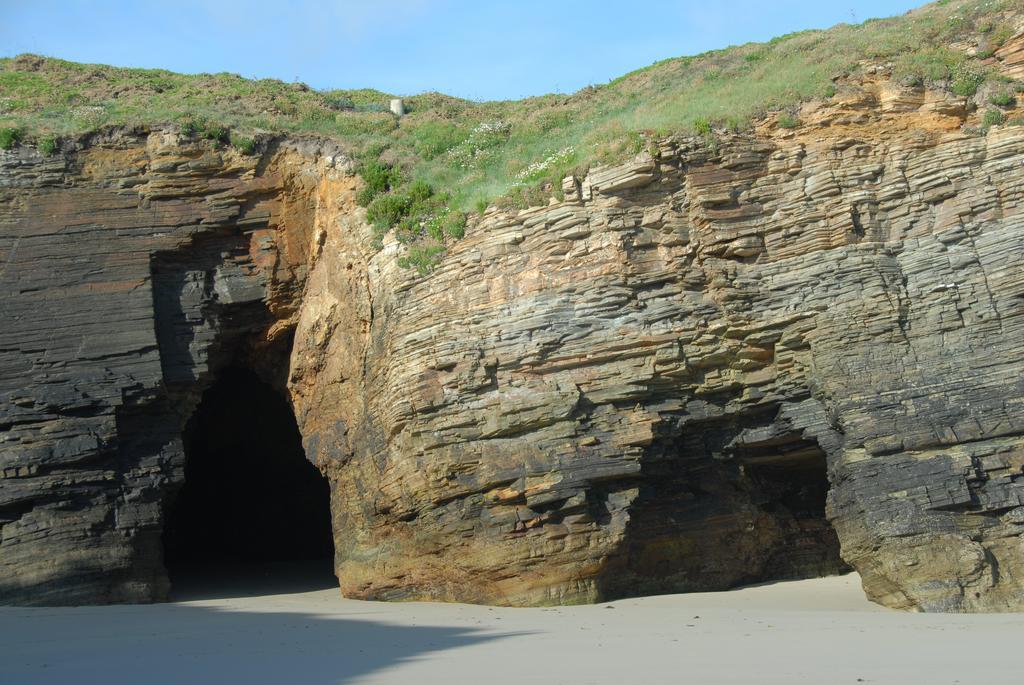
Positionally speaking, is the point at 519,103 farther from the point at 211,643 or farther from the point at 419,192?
the point at 211,643

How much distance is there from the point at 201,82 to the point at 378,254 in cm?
920

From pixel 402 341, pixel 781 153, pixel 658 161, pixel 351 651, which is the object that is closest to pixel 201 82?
pixel 402 341

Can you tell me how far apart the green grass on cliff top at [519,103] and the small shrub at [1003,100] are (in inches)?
15.1

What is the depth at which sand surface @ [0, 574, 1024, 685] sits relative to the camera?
776cm

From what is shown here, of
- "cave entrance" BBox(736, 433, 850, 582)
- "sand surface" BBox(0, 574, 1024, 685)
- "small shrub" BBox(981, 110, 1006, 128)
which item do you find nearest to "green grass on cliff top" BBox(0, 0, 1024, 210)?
"small shrub" BBox(981, 110, 1006, 128)

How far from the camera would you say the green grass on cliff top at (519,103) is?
50.9ft

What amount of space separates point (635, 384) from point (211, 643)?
6767mm

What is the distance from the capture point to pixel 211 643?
34.1 ft

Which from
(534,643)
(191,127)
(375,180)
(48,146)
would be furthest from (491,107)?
(534,643)

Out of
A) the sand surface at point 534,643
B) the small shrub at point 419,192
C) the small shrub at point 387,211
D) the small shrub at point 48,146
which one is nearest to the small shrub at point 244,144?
the small shrub at point 387,211

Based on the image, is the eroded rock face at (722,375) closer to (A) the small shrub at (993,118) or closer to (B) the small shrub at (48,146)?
(A) the small shrub at (993,118)

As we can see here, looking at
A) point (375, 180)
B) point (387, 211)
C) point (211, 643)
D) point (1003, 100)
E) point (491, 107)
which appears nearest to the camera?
point (211, 643)

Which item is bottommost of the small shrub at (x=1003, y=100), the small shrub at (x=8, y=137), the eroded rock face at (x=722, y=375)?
the eroded rock face at (x=722, y=375)

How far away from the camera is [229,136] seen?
19234mm
